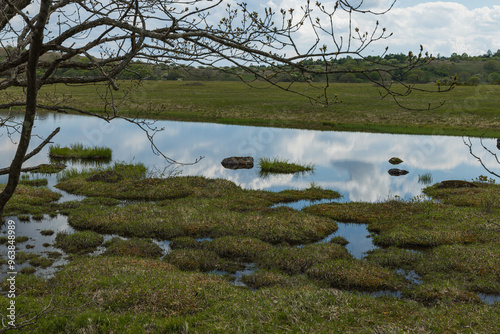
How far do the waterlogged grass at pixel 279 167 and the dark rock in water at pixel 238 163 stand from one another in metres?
1.35

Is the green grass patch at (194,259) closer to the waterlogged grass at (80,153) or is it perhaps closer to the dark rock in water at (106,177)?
the dark rock in water at (106,177)

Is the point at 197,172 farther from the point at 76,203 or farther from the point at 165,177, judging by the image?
the point at 76,203

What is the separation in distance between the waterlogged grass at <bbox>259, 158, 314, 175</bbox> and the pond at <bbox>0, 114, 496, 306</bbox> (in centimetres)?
132

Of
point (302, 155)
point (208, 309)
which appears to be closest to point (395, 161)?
point (302, 155)

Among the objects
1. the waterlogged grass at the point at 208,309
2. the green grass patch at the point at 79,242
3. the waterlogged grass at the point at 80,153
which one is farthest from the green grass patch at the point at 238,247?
the waterlogged grass at the point at 80,153

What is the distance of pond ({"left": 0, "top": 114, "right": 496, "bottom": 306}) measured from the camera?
35500 mm

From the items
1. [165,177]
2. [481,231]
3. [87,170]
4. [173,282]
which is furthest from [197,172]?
[173,282]

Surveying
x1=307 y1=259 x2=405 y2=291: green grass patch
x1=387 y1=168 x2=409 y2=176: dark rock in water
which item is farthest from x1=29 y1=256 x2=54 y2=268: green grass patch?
x1=387 y1=168 x2=409 y2=176: dark rock in water

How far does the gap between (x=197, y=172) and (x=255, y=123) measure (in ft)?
127

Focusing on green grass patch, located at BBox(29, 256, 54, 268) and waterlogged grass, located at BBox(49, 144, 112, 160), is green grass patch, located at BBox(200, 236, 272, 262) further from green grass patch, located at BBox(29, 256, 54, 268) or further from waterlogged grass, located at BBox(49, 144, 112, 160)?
waterlogged grass, located at BBox(49, 144, 112, 160)

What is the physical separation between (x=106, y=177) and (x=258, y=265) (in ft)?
69.0

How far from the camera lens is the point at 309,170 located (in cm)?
4566

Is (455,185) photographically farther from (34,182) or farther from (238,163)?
(34,182)

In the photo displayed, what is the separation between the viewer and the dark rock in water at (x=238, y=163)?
152 ft
